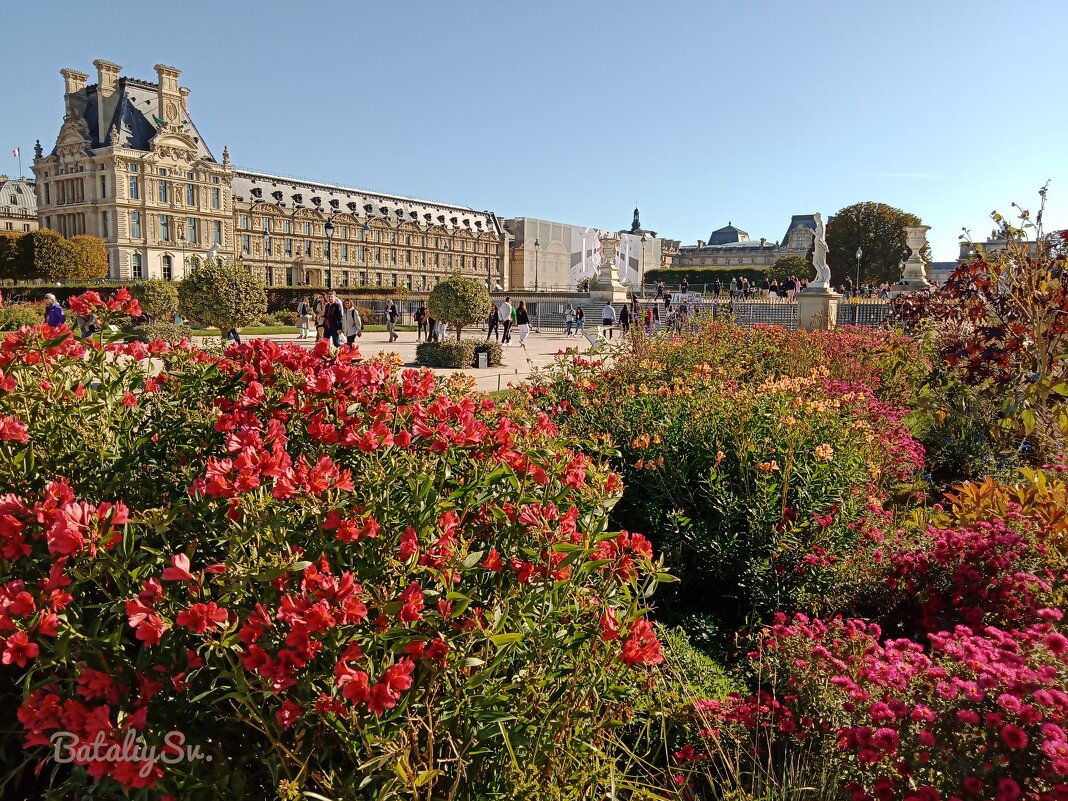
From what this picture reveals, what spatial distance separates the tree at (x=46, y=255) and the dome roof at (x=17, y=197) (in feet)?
181

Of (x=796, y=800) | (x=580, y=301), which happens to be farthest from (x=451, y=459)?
(x=580, y=301)

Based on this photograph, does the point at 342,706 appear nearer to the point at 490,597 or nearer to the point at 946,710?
the point at 490,597

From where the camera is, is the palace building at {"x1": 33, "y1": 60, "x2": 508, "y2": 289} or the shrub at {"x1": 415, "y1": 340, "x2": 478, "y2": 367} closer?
the shrub at {"x1": 415, "y1": 340, "x2": 478, "y2": 367}

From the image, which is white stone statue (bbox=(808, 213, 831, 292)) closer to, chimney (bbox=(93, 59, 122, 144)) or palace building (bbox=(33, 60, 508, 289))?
palace building (bbox=(33, 60, 508, 289))

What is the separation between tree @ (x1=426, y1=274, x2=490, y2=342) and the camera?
20.6 meters

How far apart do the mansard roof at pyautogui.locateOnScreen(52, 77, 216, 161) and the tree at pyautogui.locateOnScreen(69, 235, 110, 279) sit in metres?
14.5

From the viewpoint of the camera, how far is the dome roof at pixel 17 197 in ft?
314

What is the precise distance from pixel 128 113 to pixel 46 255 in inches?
898

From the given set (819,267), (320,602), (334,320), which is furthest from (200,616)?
(819,267)

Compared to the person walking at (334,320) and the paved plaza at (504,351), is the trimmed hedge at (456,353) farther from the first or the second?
the person walking at (334,320)

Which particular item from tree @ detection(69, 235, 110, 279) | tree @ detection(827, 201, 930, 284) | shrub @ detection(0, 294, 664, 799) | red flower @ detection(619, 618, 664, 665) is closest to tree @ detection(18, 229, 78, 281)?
tree @ detection(69, 235, 110, 279)

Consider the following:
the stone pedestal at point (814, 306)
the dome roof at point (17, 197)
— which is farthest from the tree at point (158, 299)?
the dome roof at point (17, 197)

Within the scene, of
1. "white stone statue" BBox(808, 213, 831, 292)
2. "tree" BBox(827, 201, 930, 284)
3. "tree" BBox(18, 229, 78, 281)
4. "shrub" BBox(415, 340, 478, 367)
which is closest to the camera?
"shrub" BBox(415, 340, 478, 367)

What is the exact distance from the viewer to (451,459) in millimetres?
2115
